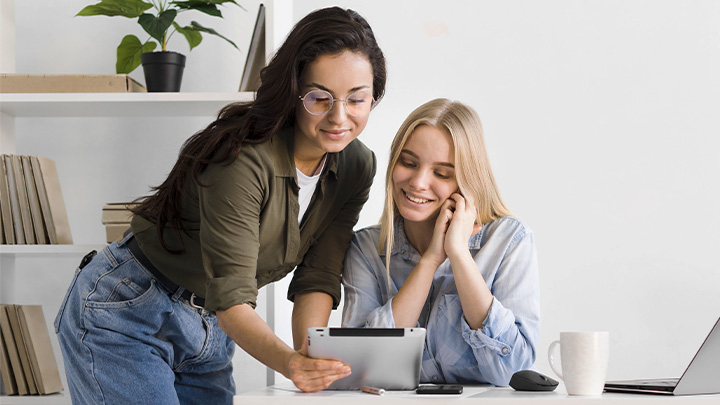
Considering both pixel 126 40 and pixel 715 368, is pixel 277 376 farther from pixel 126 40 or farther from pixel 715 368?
pixel 715 368

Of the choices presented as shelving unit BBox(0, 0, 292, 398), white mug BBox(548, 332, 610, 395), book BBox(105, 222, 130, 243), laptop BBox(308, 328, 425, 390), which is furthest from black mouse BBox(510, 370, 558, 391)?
book BBox(105, 222, 130, 243)

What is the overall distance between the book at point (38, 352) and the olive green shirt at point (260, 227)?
3.09 feet

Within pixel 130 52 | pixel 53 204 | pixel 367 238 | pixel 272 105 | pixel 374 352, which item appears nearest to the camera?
→ pixel 374 352

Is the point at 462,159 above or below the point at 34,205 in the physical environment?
above

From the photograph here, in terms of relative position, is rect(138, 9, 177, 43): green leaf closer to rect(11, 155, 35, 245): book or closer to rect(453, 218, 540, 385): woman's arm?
rect(11, 155, 35, 245): book

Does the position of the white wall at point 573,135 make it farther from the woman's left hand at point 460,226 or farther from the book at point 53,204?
the woman's left hand at point 460,226

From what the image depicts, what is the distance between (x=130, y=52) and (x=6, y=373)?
110cm

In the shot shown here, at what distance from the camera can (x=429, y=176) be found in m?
1.64

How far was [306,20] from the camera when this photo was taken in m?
1.51

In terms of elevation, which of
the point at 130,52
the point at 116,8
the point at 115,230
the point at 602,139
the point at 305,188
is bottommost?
the point at 115,230

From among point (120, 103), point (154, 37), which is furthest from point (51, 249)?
point (154, 37)

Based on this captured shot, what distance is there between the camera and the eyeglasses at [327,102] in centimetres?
145

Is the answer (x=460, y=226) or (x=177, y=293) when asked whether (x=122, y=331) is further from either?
(x=460, y=226)

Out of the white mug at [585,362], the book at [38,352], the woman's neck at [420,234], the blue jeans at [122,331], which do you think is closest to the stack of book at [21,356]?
the book at [38,352]
